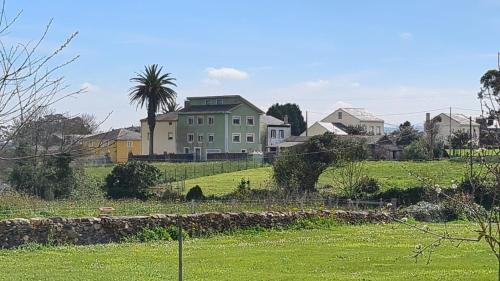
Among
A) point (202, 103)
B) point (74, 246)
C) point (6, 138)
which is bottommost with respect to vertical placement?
point (74, 246)

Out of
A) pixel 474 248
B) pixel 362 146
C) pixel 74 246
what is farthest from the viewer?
pixel 362 146

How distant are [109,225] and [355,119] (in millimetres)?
98975

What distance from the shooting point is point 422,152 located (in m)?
68.5

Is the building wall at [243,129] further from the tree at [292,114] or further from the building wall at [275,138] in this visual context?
the tree at [292,114]

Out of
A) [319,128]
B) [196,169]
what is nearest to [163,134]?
[319,128]

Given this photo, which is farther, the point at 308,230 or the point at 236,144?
the point at 236,144

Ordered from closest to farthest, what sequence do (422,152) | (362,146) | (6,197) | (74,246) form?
(74,246), (6,197), (362,146), (422,152)

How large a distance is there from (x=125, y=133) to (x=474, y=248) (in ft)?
271

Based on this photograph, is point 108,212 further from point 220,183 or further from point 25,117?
point 220,183

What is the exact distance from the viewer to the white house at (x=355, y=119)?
391ft

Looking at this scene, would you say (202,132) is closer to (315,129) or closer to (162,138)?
(162,138)

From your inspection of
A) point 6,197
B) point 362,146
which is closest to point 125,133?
point 362,146

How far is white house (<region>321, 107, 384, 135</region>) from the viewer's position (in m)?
119

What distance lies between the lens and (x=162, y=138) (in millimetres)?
96188
